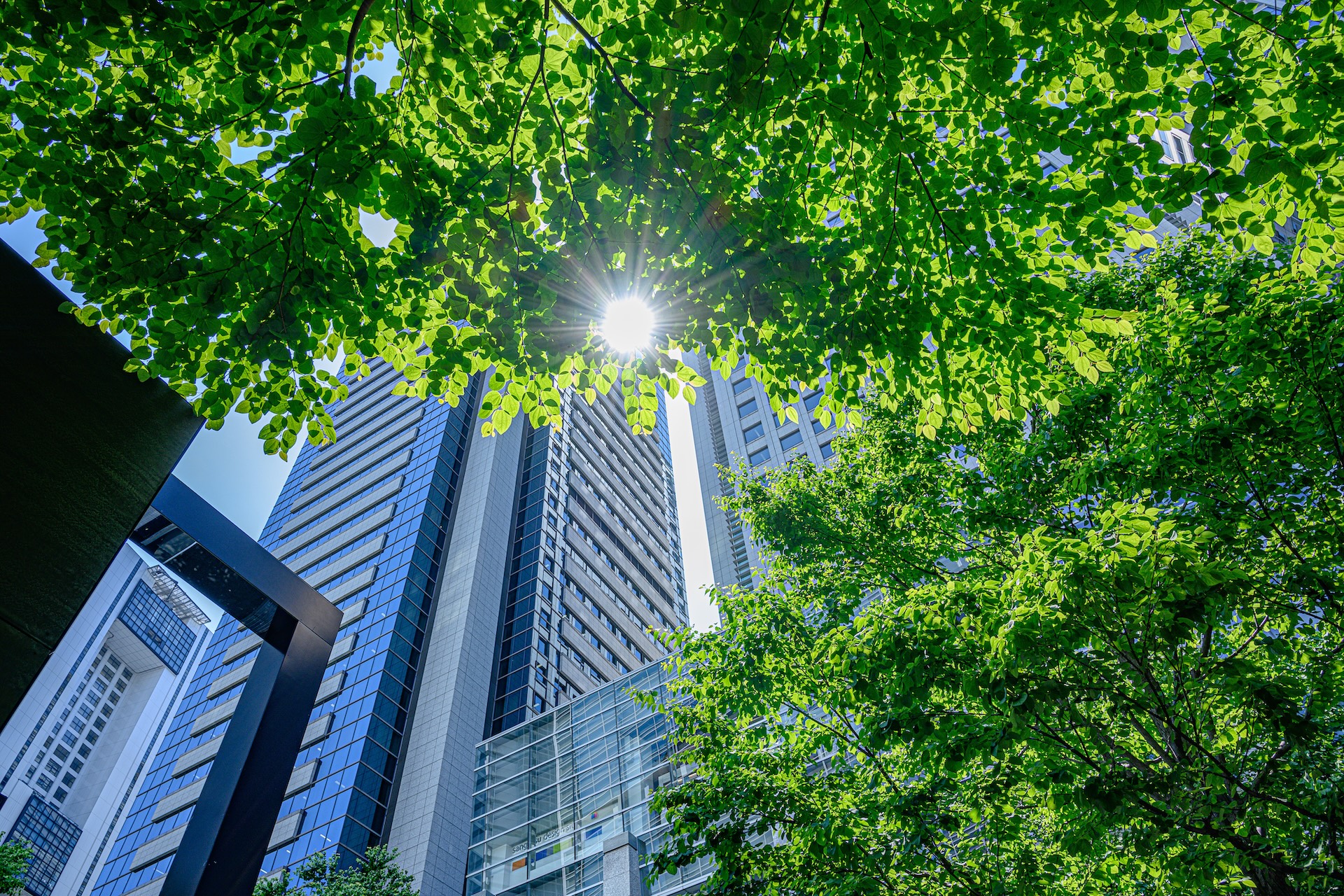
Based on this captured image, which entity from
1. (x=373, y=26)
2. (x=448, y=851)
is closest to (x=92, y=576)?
(x=373, y=26)

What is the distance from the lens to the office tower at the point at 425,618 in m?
33.0

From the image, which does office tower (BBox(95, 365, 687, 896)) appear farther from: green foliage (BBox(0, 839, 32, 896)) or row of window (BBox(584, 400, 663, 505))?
green foliage (BBox(0, 839, 32, 896))

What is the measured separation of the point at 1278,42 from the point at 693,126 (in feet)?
10.6

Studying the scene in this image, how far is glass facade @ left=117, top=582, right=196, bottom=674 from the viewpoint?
12394 centimetres

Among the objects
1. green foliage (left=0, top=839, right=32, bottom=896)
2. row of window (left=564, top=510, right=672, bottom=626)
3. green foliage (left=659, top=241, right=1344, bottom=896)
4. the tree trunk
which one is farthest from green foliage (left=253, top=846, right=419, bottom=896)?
row of window (left=564, top=510, right=672, bottom=626)

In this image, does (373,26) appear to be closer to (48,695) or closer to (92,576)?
(92,576)

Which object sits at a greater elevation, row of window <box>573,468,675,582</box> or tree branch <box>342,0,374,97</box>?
row of window <box>573,468,675,582</box>

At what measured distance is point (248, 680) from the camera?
17.0 ft

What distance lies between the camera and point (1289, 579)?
17.9 ft

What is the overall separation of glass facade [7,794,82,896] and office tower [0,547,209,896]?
220 millimetres

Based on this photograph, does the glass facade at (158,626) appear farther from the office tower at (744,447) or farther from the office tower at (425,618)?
the office tower at (744,447)

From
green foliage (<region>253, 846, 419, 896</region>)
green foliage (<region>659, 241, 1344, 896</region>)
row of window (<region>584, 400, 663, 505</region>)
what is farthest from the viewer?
row of window (<region>584, 400, 663, 505</region>)

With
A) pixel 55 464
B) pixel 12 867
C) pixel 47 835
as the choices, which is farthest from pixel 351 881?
pixel 47 835

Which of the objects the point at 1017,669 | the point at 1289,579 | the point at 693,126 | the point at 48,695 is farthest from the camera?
the point at 48,695
